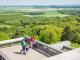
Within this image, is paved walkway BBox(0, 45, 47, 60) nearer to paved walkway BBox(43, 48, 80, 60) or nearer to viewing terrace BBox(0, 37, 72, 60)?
viewing terrace BBox(0, 37, 72, 60)

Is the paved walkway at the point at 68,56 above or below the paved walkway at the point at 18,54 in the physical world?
above

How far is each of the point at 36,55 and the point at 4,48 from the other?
119 inches

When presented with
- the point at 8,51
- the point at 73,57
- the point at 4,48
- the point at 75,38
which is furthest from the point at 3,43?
the point at 75,38

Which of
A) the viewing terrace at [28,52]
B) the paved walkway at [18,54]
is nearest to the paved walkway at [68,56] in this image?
the viewing terrace at [28,52]

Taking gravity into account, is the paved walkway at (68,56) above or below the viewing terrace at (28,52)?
above

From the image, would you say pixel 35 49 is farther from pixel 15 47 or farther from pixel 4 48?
pixel 4 48

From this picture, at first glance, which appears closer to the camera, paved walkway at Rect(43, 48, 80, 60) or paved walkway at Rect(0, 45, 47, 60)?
paved walkway at Rect(43, 48, 80, 60)

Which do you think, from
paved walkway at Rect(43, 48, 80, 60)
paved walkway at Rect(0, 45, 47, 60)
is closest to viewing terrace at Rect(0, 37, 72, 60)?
paved walkway at Rect(0, 45, 47, 60)

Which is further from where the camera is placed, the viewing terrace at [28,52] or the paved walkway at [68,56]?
the viewing terrace at [28,52]

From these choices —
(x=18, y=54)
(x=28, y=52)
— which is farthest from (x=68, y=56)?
(x=18, y=54)

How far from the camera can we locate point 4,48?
508 inches

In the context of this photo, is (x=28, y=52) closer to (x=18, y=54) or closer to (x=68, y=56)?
(x=18, y=54)

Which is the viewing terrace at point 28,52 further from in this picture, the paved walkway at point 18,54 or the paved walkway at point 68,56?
the paved walkway at point 68,56

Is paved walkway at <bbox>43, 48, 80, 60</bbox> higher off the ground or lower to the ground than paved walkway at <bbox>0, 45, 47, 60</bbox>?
higher
